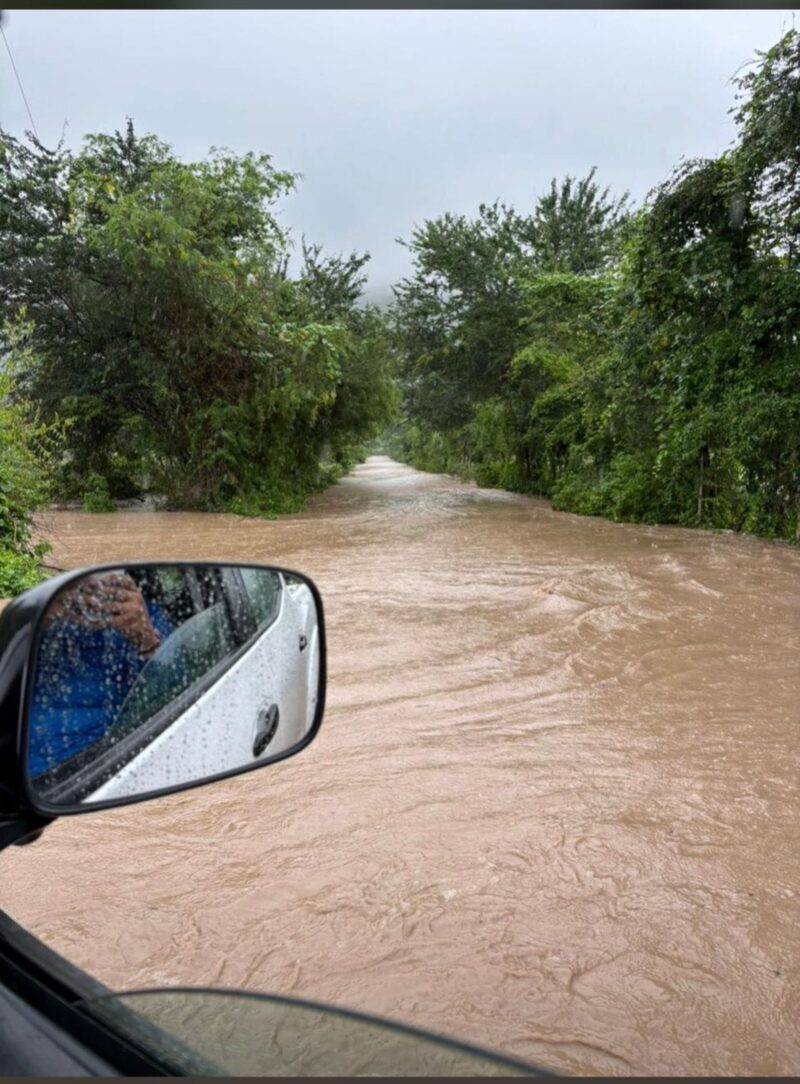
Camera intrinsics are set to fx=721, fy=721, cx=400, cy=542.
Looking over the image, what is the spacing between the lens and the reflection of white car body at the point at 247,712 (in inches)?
46.0

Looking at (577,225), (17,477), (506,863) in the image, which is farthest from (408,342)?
(506,863)

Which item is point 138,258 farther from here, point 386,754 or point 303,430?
point 386,754

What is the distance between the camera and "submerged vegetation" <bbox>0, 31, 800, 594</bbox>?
1028 cm

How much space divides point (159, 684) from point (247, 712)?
0.86 feet

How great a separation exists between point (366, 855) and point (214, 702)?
6.19 ft

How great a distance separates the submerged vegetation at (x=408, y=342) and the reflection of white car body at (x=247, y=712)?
5.73 metres

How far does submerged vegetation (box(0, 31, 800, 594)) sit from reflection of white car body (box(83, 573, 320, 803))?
5.73 meters

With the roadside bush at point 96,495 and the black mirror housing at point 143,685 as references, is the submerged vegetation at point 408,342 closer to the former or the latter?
the roadside bush at point 96,495

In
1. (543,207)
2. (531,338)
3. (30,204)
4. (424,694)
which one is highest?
(543,207)

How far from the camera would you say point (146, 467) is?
1998 cm

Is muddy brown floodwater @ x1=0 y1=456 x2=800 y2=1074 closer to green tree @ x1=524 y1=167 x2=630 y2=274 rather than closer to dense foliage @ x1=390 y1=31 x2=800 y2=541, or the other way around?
dense foliage @ x1=390 y1=31 x2=800 y2=541

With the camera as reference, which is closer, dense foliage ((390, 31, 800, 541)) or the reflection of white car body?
the reflection of white car body

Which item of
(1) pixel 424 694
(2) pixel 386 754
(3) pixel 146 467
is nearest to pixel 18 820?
(2) pixel 386 754

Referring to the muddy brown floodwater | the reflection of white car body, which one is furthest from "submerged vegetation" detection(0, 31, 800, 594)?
the reflection of white car body
